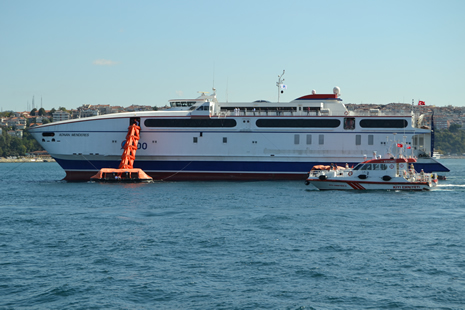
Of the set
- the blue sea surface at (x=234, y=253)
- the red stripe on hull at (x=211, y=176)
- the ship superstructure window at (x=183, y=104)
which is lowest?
the blue sea surface at (x=234, y=253)

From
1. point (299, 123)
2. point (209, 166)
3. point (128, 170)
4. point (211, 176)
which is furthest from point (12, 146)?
point (299, 123)

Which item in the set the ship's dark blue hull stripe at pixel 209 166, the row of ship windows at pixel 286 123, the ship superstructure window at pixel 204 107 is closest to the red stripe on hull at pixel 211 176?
the ship's dark blue hull stripe at pixel 209 166

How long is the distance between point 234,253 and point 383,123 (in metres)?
33.3

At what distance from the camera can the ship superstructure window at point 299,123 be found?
4853 centimetres

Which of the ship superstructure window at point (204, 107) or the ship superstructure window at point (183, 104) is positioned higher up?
the ship superstructure window at point (183, 104)

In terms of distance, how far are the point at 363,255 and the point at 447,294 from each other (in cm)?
451

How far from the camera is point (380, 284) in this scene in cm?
1543

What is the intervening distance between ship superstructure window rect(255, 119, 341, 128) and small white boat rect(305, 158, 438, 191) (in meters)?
11.4

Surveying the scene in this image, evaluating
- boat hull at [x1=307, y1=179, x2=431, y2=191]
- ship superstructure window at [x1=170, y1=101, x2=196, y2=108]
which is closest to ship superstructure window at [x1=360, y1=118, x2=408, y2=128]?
boat hull at [x1=307, y1=179, x2=431, y2=191]

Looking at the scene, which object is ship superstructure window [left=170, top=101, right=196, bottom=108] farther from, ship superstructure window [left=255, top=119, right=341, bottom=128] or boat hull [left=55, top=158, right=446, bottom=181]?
ship superstructure window [left=255, top=119, right=341, bottom=128]

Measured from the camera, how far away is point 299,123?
160 ft

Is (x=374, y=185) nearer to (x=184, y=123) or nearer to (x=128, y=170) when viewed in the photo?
(x=184, y=123)

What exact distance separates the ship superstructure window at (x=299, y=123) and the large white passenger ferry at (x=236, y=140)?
0.09 metres

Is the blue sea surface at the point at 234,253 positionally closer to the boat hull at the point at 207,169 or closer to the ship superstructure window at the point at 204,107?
the boat hull at the point at 207,169
